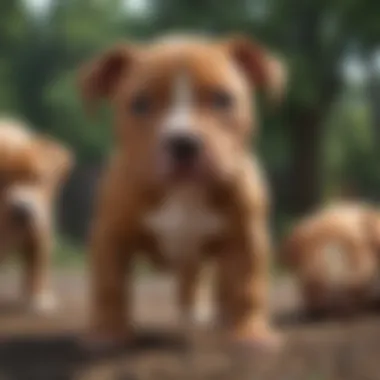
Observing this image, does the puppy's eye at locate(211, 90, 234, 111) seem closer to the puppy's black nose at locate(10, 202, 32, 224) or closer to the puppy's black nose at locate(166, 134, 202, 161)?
the puppy's black nose at locate(166, 134, 202, 161)

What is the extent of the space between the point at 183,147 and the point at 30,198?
0.25 metres

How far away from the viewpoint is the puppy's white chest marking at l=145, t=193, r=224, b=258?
22.8 inches

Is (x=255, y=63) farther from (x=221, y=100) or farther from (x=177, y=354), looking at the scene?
(x=177, y=354)

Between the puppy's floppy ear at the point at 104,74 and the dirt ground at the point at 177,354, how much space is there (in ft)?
Answer: 0.54

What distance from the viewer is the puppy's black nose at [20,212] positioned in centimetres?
73

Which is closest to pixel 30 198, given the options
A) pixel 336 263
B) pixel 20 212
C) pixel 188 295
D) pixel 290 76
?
pixel 20 212

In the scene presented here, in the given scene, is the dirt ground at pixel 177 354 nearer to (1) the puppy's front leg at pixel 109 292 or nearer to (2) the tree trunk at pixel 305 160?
(1) the puppy's front leg at pixel 109 292

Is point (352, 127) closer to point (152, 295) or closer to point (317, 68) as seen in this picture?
point (317, 68)

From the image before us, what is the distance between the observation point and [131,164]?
58cm

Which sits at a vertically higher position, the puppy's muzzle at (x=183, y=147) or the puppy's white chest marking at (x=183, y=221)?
the puppy's muzzle at (x=183, y=147)

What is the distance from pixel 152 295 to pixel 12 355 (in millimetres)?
276

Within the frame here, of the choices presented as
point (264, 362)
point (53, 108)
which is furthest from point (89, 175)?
point (264, 362)

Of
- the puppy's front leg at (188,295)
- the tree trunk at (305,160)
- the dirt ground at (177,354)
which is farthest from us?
the tree trunk at (305,160)

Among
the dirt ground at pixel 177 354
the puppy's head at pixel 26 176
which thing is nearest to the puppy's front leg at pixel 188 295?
the dirt ground at pixel 177 354
